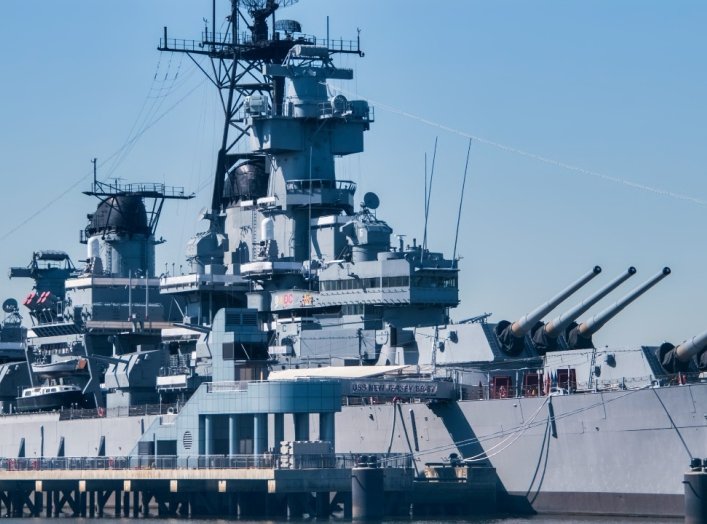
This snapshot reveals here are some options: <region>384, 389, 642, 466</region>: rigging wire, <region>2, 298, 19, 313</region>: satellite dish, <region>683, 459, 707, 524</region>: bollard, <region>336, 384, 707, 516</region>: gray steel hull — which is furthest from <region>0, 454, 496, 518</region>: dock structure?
<region>2, 298, 19, 313</region>: satellite dish

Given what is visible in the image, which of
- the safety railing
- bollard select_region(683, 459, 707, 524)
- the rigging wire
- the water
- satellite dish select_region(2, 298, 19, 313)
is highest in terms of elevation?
satellite dish select_region(2, 298, 19, 313)

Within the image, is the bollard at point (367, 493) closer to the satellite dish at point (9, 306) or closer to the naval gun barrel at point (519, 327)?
→ the naval gun barrel at point (519, 327)

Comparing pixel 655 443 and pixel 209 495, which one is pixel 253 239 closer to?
pixel 209 495

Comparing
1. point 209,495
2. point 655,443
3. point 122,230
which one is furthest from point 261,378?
point 122,230

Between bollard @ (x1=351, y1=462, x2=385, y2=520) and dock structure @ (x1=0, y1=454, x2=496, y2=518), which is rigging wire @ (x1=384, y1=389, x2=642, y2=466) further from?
bollard @ (x1=351, y1=462, x2=385, y2=520)

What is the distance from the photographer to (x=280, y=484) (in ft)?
160

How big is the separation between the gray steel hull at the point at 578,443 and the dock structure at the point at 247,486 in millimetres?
1552

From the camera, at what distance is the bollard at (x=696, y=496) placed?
143 feet

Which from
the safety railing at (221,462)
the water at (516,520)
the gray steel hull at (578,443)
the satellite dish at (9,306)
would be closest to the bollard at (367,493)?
the water at (516,520)

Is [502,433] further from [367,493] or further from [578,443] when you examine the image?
[367,493]

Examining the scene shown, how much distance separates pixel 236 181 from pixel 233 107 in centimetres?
507

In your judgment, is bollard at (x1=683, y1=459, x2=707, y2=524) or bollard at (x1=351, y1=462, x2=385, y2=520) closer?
bollard at (x1=683, y1=459, x2=707, y2=524)

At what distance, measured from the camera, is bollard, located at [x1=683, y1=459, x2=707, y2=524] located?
43.5 metres

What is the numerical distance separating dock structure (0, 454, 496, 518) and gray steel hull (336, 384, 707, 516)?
1.55 meters
